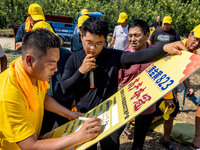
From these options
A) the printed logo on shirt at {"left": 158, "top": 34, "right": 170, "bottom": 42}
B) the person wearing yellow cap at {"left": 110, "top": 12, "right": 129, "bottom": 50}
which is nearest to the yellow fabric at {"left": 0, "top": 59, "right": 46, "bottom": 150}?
the person wearing yellow cap at {"left": 110, "top": 12, "right": 129, "bottom": 50}

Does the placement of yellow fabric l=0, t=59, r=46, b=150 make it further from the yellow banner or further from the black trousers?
the black trousers

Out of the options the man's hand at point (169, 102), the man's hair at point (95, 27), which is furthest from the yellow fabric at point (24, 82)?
the man's hand at point (169, 102)

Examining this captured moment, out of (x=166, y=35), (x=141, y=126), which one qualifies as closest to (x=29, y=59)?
(x=141, y=126)

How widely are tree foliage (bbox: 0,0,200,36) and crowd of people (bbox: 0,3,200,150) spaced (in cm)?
1225

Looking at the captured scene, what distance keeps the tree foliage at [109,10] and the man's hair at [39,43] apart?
42.9 ft

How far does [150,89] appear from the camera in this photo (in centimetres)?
111

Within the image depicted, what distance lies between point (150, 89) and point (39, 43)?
31.1 inches

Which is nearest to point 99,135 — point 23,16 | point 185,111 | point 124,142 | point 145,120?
point 145,120

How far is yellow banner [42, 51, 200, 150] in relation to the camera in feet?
3.25

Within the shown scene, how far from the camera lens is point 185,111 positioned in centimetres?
416

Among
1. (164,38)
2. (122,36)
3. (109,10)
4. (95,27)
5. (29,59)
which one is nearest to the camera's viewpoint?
(29,59)

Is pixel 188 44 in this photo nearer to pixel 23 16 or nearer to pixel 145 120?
pixel 145 120

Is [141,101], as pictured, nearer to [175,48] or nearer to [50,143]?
[175,48]

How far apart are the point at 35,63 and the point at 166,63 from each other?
0.89 metres
